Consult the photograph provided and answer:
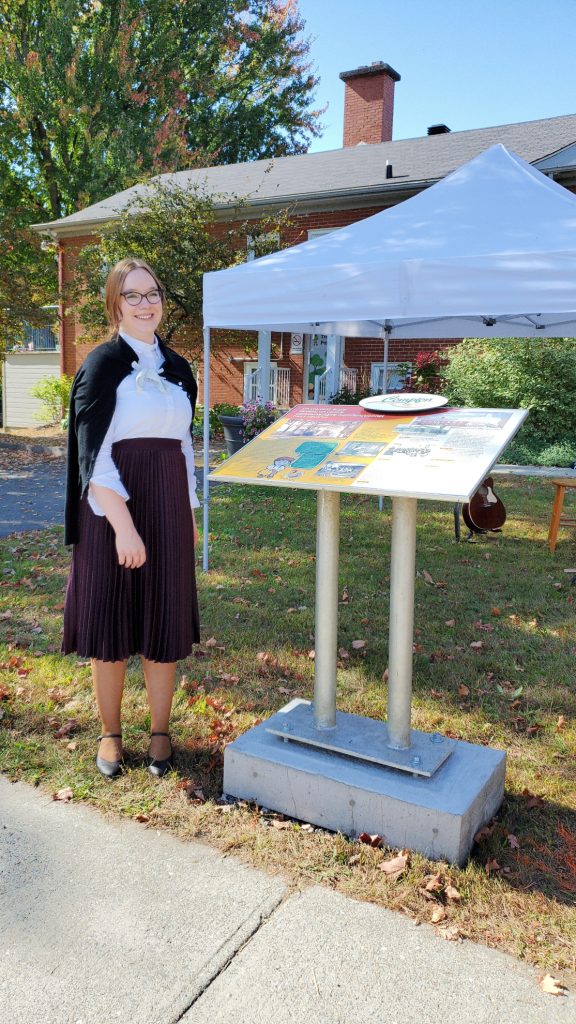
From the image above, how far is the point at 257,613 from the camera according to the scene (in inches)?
196

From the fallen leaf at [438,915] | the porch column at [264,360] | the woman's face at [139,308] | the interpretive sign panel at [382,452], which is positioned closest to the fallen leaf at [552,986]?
the fallen leaf at [438,915]

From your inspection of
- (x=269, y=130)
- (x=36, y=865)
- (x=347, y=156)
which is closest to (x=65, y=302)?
(x=347, y=156)

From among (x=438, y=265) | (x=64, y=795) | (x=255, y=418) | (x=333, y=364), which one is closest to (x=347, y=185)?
(x=333, y=364)

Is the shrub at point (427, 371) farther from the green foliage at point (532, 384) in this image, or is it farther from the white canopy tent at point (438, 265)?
the white canopy tent at point (438, 265)

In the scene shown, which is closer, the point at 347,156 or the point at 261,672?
the point at 261,672

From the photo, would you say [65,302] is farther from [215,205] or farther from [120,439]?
[120,439]

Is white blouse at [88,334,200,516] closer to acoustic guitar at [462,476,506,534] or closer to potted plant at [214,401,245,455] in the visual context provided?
acoustic guitar at [462,476,506,534]

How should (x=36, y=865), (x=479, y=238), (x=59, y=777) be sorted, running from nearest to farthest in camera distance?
(x=36, y=865) < (x=59, y=777) < (x=479, y=238)

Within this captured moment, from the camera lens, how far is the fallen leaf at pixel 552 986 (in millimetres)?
1930

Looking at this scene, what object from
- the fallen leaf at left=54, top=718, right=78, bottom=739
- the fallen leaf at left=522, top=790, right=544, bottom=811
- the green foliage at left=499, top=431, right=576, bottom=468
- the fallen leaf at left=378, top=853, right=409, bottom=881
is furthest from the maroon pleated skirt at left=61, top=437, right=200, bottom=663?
the green foliage at left=499, top=431, right=576, bottom=468

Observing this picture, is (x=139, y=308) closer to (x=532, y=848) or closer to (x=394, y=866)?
(x=394, y=866)

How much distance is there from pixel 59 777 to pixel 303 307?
3297mm

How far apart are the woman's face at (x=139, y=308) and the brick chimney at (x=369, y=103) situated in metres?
20.2

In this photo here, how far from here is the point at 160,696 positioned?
9.79 feet
